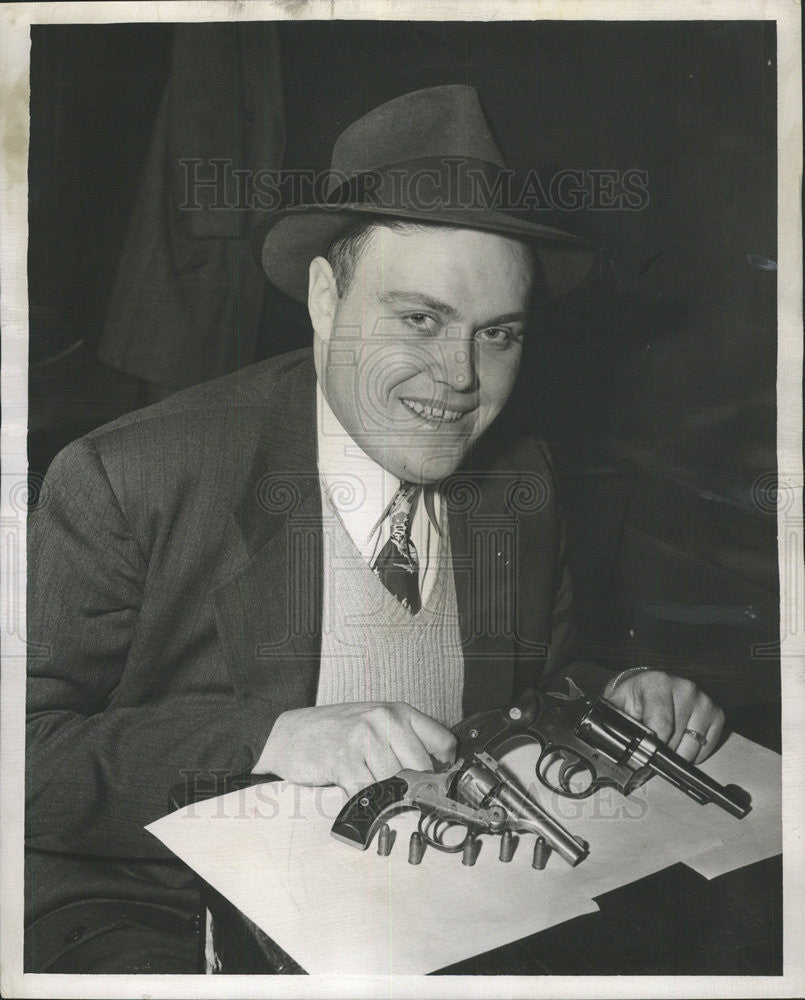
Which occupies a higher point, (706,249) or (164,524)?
(706,249)

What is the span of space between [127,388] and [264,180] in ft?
1.36

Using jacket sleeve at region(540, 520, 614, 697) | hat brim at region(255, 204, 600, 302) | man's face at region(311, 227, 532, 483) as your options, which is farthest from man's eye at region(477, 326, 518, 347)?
jacket sleeve at region(540, 520, 614, 697)

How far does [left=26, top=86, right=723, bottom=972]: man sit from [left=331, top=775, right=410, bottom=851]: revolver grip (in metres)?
0.03

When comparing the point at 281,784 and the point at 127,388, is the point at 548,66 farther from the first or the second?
the point at 281,784

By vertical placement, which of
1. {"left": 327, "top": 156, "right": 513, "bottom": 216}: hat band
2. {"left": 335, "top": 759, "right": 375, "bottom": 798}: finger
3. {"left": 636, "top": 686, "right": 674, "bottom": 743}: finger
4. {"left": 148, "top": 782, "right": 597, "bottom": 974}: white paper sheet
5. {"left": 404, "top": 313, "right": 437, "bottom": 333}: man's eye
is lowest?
{"left": 148, "top": 782, "right": 597, "bottom": 974}: white paper sheet

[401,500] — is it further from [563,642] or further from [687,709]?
[687,709]

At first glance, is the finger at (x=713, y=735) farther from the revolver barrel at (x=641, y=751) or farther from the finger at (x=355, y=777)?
the finger at (x=355, y=777)

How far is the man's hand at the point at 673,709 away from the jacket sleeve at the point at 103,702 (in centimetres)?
62

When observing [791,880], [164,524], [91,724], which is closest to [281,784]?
[91,724]

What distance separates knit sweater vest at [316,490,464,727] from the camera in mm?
1649

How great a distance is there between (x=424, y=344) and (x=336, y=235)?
0.23 metres

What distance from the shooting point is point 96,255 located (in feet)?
5.48

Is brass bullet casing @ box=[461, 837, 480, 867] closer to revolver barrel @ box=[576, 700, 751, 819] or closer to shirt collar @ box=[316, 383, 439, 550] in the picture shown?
revolver barrel @ box=[576, 700, 751, 819]

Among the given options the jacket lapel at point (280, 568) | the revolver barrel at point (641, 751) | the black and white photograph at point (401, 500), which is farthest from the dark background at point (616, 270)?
the jacket lapel at point (280, 568)
